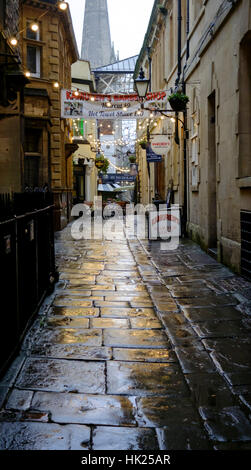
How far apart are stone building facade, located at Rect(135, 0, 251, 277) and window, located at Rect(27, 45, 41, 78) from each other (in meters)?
5.28

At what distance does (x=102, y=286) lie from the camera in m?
7.39

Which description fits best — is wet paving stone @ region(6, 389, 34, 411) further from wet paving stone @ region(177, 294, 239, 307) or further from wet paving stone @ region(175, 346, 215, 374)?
wet paving stone @ region(177, 294, 239, 307)

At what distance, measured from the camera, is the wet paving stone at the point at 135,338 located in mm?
4590

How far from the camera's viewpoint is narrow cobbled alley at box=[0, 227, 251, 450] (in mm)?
2865

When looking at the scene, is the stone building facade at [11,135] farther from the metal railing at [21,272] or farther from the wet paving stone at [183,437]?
the wet paving stone at [183,437]

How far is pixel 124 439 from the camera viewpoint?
2.79m

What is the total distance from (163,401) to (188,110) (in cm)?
1178

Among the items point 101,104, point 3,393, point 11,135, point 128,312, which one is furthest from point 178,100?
point 3,393

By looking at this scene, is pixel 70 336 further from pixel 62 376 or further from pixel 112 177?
pixel 112 177

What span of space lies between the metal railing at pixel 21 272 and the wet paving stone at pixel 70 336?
0.77ft

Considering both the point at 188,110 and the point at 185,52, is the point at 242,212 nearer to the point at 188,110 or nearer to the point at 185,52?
the point at 188,110

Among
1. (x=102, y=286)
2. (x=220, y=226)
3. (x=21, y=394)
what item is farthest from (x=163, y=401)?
(x=220, y=226)

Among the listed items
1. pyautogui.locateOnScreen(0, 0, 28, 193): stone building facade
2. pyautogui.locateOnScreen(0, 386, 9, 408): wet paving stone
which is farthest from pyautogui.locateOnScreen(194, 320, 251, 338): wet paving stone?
pyautogui.locateOnScreen(0, 0, 28, 193): stone building facade

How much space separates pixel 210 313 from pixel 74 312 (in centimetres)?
172
